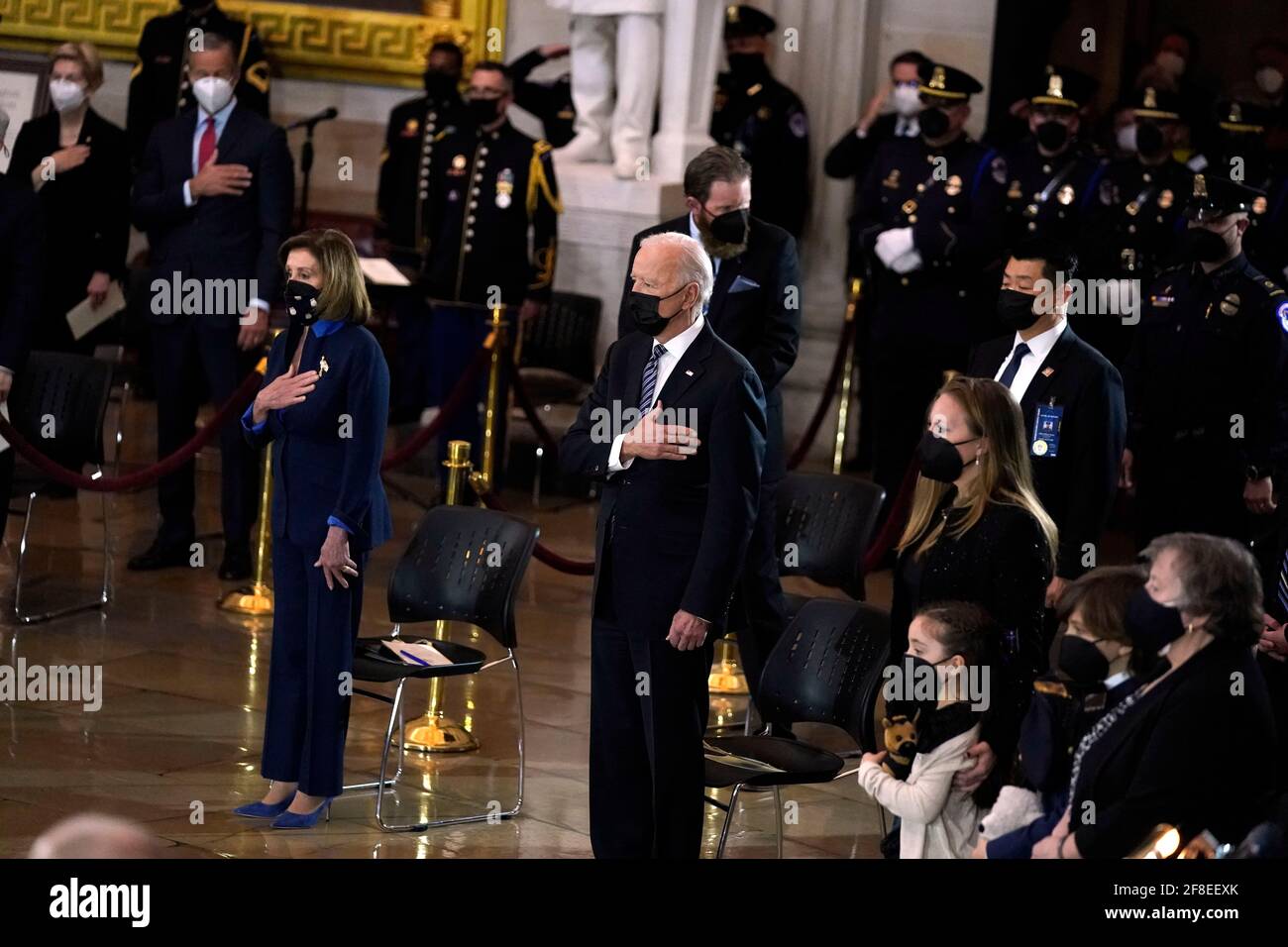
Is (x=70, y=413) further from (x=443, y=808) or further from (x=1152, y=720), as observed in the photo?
(x=1152, y=720)

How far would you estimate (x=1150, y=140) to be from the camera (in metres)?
9.49

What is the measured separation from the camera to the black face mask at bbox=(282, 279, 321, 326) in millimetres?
6094

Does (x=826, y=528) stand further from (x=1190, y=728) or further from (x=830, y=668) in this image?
(x=1190, y=728)

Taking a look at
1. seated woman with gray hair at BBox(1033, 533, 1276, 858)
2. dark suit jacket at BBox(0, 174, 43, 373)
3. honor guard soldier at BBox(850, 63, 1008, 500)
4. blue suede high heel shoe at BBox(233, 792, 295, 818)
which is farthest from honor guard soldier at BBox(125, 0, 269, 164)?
seated woman with gray hair at BBox(1033, 533, 1276, 858)

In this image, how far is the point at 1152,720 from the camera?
14.4ft

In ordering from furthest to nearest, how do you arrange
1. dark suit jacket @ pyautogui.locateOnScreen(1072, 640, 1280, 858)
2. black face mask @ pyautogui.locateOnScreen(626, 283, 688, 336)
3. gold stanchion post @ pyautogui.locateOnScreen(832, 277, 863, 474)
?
gold stanchion post @ pyautogui.locateOnScreen(832, 277, 863, 474) < black face mask @ pyautogui.locateOnScreen(626, 283, 688, 336) < dark suit jacket @ pyautogui.locateOnScreen(1072, 640, 1280, 858)

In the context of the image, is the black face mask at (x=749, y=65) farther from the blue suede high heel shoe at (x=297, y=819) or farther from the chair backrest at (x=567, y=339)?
the blue suede high heel shoe at (x=297, y=819)

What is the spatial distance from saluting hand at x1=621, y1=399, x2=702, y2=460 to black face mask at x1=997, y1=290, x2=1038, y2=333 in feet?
4.48

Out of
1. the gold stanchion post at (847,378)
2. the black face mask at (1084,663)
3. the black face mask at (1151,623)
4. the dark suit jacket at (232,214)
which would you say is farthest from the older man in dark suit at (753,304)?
the gold stanchion post at (847,378)

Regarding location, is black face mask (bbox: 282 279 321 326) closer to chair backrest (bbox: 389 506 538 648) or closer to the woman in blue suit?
the woman in blue suit
